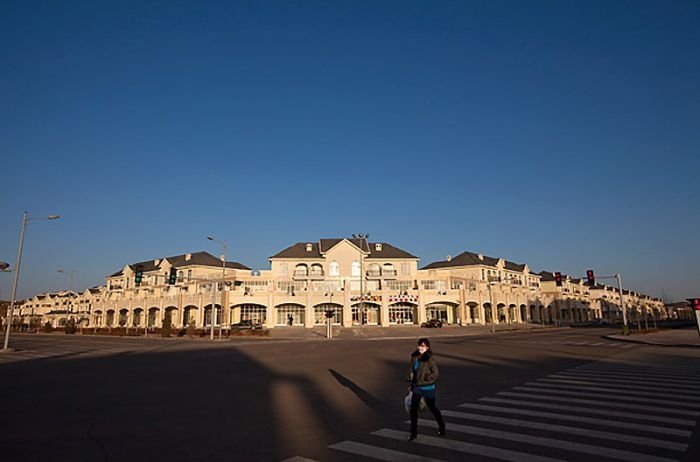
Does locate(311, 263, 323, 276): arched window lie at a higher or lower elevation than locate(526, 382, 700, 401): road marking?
higher

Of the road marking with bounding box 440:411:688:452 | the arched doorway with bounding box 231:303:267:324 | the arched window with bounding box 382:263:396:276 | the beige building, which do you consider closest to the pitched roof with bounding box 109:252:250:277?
the beige building

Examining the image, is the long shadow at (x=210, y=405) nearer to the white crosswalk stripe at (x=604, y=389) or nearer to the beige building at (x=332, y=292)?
the white crosswalk stripe at (x=604, y=389)

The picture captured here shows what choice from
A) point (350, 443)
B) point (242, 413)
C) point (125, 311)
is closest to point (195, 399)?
point (242, 413)

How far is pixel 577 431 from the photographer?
740cm

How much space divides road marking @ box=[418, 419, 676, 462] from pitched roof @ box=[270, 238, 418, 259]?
62.5 m

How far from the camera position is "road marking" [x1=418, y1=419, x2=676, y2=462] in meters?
6.06

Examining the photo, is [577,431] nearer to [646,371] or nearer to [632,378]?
[632,378]

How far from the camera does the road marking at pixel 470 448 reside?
238 inches

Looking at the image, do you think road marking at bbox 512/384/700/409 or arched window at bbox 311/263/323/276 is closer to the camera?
road marking at bbox 512/384/700/409

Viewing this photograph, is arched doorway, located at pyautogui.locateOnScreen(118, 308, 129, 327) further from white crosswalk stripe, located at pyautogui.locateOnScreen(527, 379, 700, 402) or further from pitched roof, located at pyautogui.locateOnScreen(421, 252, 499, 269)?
white crosswalk stripe, located at pyautogui.locateOnScreen(527, 379, 700, 402)

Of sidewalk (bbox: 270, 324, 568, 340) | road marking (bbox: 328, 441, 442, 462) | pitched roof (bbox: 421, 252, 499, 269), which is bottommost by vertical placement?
road marking (bbox: 328, 441, 442, 462)

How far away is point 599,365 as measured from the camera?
685 inches

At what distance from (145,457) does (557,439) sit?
6130mm

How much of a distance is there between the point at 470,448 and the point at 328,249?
6533cm
